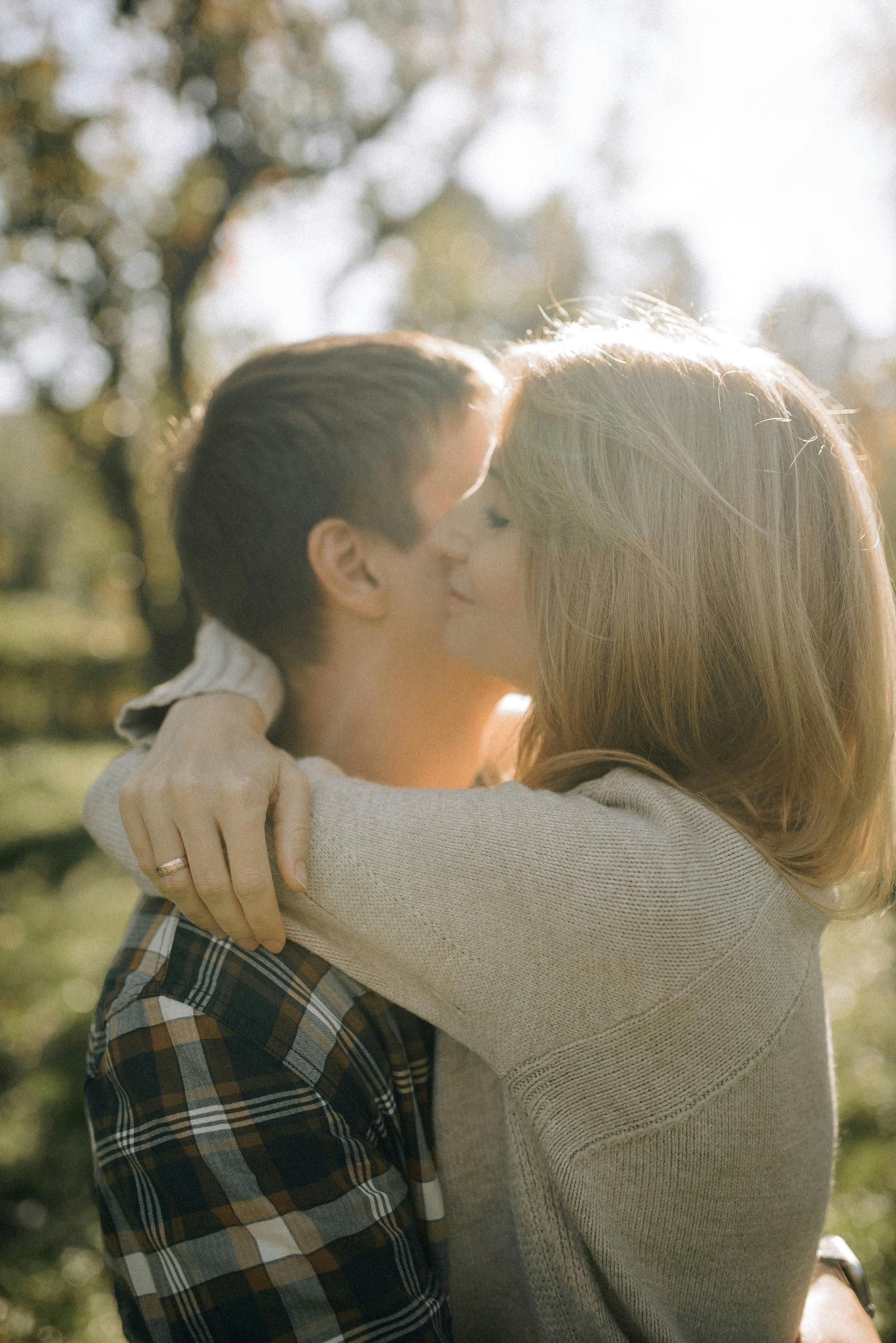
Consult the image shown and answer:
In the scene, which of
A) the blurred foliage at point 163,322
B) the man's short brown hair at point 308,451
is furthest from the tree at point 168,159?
the man's short brown hair at point 308,451

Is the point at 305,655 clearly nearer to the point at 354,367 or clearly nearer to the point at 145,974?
the point at 354,367

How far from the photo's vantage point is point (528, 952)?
146 cm

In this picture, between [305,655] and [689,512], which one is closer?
[689,512]

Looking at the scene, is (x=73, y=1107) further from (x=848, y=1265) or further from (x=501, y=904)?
(x=501, y=904)

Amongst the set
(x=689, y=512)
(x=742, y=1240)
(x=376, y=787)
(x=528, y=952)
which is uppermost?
(x=689, y=512)

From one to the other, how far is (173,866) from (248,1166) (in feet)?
1.58

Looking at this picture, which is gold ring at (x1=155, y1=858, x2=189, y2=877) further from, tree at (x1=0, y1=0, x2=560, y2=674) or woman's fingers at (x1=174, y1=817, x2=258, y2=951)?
tree at (x1=0, y1=0, x2=560, y2=674)

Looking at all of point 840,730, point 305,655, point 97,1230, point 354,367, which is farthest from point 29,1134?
point 840,730

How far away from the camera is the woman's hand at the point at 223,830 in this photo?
1496 millimetres

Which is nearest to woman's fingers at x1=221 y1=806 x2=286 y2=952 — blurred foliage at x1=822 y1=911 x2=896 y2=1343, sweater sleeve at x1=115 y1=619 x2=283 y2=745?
sweater sleeve at x1=115 y1=619 x2=283 y2=745

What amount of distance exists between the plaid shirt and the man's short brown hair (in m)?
1.14

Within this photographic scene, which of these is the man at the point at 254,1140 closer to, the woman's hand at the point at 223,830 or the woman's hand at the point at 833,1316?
the woman's hand at the point at 223,830

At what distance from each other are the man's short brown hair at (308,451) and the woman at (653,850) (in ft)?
1.73

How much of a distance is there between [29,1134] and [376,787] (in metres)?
3.71
